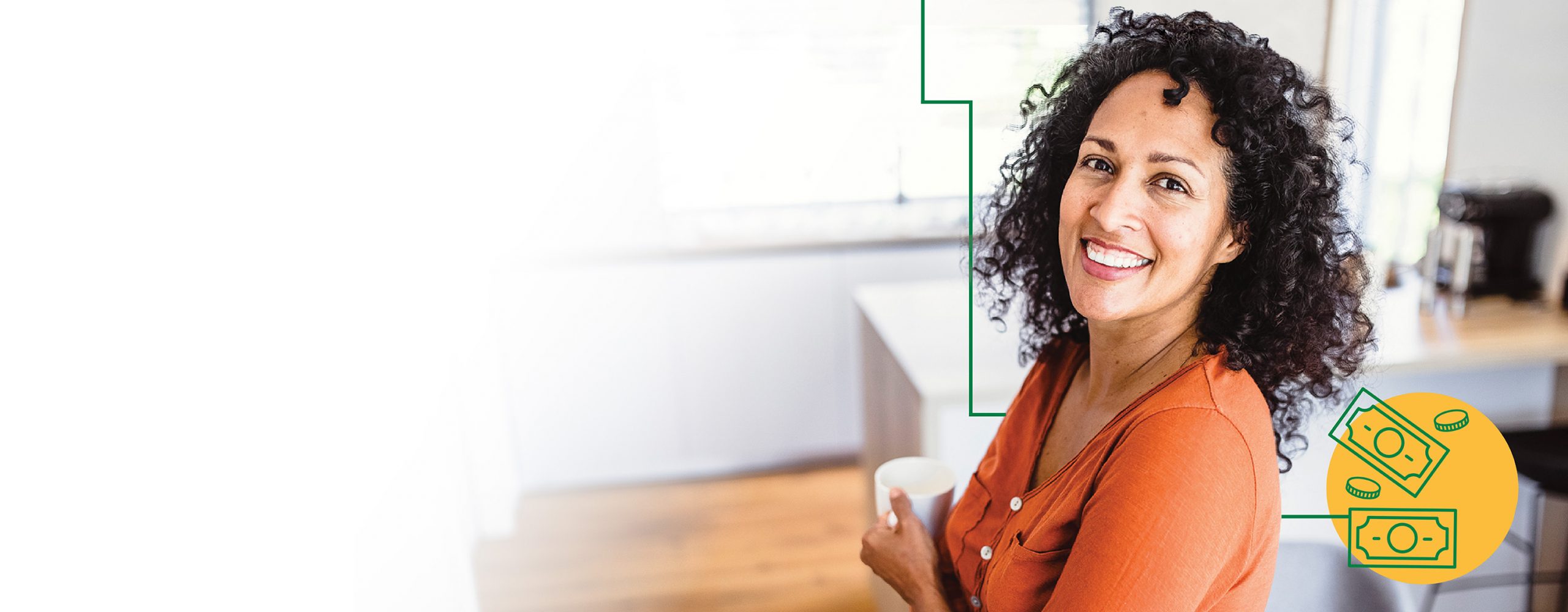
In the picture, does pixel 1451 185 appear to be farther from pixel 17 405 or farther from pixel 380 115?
pixel 17 405

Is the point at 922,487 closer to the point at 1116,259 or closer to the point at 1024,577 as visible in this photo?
the point at 1024,577

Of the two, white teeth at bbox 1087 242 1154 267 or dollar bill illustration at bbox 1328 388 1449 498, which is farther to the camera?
dollar bill illustration at bbox 1328 388 1449 498

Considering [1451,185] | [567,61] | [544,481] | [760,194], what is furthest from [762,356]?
[1451,185]

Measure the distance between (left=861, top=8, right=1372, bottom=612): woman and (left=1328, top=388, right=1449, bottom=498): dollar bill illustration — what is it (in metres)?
0.05

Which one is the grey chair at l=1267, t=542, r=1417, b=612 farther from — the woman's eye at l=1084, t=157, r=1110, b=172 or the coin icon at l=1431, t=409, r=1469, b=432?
the woman's eye at l=1084, t=157, r=1110, b=172

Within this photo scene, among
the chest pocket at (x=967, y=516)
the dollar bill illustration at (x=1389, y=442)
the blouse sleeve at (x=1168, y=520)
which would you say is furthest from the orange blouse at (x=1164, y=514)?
the dollar bill illustration at (x=1389, y=442)

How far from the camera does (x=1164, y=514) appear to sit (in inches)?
19.5

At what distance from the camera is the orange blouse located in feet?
1.63

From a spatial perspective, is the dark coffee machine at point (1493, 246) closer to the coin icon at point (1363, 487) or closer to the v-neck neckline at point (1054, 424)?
the coin icon at point (1363, 487)

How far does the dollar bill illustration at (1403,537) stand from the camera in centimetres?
72

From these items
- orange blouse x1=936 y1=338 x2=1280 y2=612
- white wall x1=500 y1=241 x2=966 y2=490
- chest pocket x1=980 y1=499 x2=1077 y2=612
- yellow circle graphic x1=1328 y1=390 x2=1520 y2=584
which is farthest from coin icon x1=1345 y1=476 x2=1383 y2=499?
white wall x1=500 y1=241 x2=966 y2=490

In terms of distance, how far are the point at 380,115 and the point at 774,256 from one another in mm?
1387

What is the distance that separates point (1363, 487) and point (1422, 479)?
46 mm

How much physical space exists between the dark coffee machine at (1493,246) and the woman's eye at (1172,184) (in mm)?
577
